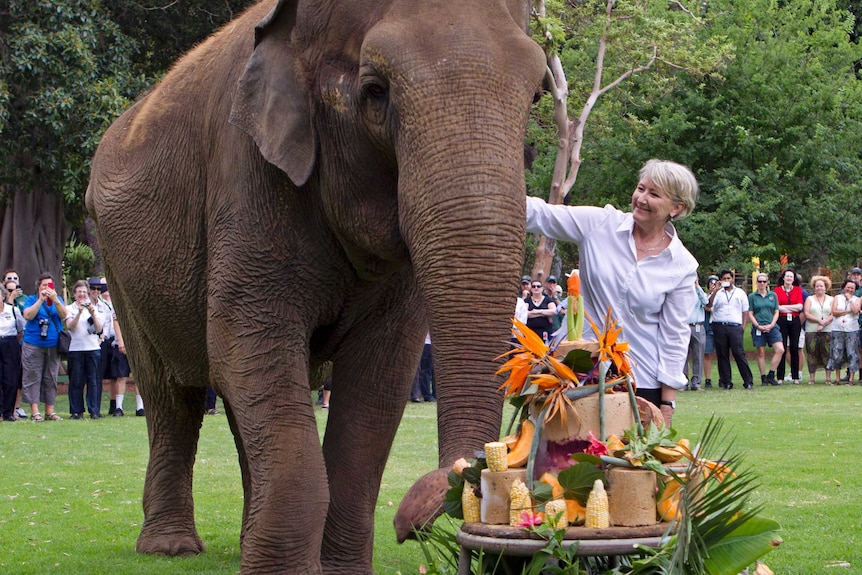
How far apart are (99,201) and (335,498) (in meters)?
2.36

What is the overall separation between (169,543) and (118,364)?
1309cm

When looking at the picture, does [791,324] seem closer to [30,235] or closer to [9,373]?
[9,373]

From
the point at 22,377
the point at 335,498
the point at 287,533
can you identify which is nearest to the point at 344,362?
the point at 335,498

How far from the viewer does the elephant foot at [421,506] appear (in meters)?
4.04

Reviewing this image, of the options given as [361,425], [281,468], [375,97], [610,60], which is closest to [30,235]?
[610,60]

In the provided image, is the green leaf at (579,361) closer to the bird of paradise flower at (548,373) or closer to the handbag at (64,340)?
the bird of paradise flower at (548,373)

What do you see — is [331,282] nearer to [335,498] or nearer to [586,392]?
[335,498]

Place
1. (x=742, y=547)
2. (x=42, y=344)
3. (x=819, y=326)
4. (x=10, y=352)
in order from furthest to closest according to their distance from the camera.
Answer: (x=819, y=326) < (x=10, y=352) < (x=42, y=344) < (x=742, y=547)

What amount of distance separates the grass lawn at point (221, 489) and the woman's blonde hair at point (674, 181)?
6.08ft

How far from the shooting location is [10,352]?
19578 mm

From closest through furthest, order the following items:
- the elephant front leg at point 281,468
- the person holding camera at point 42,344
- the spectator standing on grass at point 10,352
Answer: the elephant front leg at point 281,468 → the person holding camera at point 42,344 → the spectator standing on grass at point 10,352

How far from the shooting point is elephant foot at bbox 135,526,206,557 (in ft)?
26.0

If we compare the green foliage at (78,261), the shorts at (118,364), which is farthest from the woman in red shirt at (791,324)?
the green foliage at (78,261)

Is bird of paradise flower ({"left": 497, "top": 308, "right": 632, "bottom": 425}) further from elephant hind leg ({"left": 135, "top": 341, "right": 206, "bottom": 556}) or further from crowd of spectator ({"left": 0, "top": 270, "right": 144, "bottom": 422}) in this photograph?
crowd of spectator ({"left": 0, "top": 270, "right": 144, "bottom": 422})
